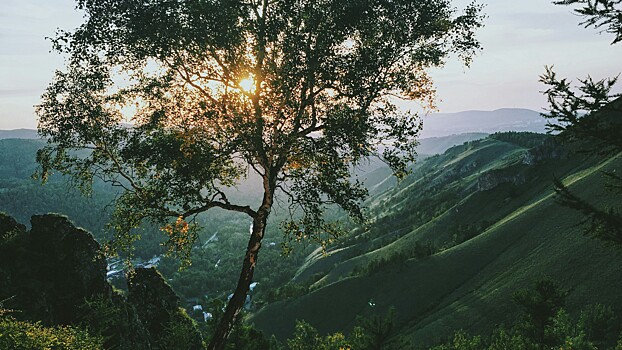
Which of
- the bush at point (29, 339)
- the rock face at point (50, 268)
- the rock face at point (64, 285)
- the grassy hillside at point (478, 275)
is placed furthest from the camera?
the grassy hillside at point (478, 275)

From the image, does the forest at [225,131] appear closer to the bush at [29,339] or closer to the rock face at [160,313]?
the bush at [29,339]

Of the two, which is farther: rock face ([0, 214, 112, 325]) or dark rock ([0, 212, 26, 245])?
dark rock ([0, 212, 26, 245])

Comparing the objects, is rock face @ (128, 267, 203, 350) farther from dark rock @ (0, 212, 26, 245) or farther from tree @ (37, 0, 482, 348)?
tree @ (37, 0, 482, 348)

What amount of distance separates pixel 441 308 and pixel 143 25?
11705 cm

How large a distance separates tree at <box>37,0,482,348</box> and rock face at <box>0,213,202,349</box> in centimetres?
534

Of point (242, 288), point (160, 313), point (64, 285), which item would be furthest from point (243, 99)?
point (160, 313)

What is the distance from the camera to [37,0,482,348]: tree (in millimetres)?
13531

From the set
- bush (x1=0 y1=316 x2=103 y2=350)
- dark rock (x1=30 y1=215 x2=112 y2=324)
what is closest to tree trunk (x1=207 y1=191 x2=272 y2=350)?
bush (x1=0 y1=316 x2=103 y2=350)

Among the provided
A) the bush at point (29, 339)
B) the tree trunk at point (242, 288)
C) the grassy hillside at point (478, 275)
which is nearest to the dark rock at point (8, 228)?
the bush at point (29, 339)

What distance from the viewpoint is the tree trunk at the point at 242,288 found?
600 inches

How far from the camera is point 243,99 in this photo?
569 inches

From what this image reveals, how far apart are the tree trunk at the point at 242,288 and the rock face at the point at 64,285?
5380mm

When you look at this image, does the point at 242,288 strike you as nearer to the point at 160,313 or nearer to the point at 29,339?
the point at 29,339

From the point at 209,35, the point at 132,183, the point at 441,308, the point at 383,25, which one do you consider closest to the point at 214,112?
the point at 209,35
